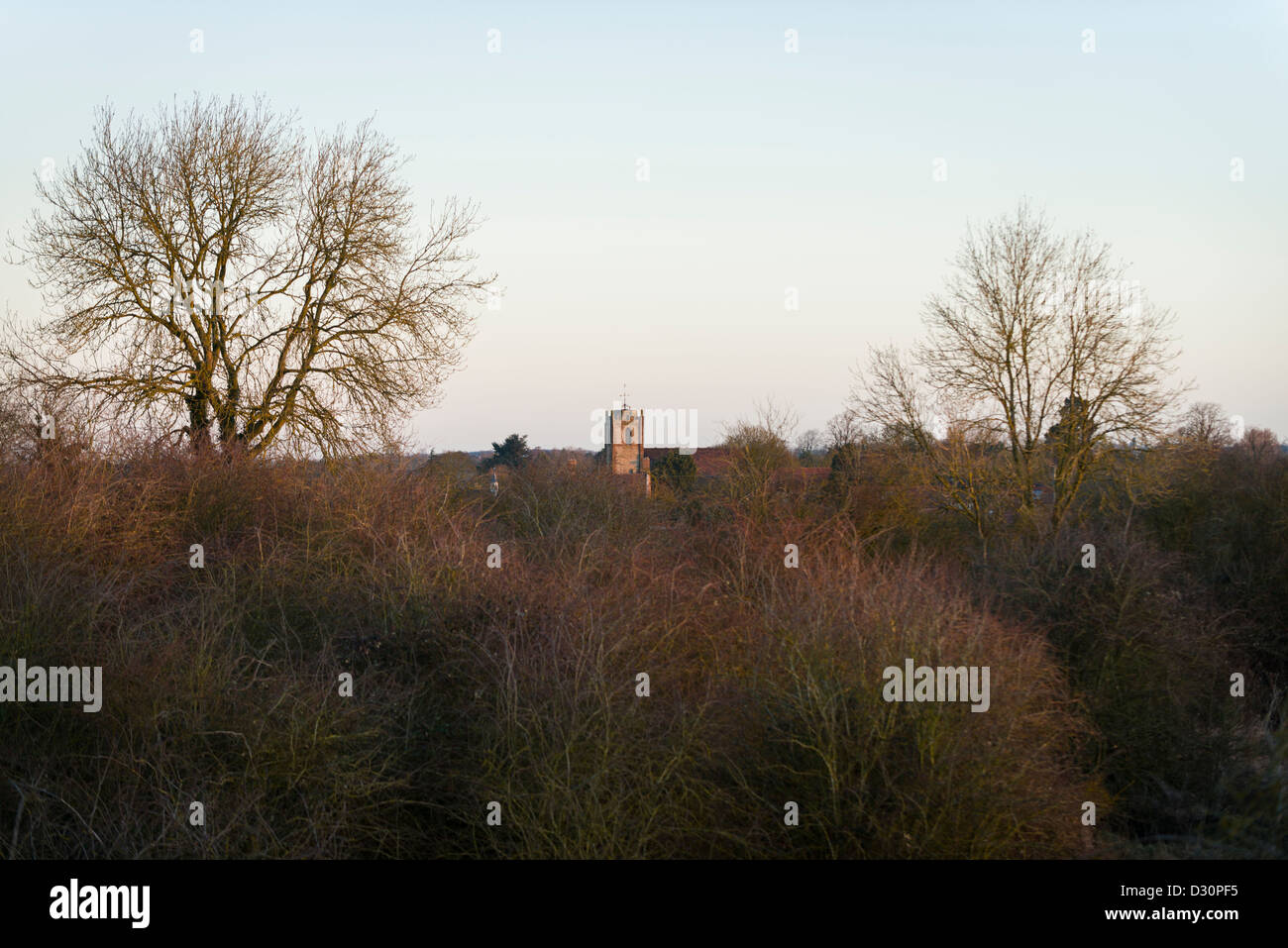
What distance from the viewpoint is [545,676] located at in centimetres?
772

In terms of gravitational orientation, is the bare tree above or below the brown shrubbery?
above

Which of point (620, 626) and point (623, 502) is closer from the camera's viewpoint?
point (620, 626)

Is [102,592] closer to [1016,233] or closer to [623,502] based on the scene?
[623,502]

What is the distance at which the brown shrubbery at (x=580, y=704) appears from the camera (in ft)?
22.6

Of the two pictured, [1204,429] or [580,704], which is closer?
[580,704]

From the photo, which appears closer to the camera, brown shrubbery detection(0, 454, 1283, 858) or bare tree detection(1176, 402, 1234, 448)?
brown shrubbery detection(0, 454, 1283, 858)

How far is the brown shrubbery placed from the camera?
6.88m

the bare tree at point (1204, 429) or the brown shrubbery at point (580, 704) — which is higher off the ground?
the bare tree at point (1204, 429)

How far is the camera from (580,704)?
7.69m

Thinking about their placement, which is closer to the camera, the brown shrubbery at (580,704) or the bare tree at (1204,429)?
the brown shrubbery at (580,704)
